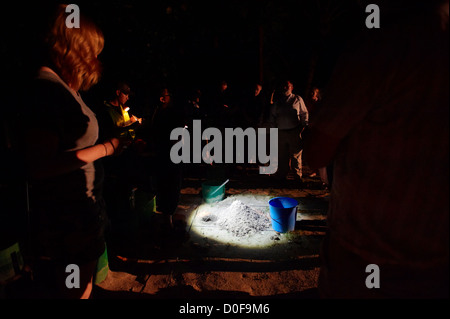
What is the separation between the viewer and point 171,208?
13.9ft

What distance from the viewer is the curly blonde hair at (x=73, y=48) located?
150 centimetres

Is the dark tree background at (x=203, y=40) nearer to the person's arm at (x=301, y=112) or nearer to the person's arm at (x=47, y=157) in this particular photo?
the person's arm at (x=47, y=157)

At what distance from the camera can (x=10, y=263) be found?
2.47 meters

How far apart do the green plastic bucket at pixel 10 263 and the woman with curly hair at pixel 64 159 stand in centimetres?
106

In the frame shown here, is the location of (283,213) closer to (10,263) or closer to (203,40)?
(10,263)

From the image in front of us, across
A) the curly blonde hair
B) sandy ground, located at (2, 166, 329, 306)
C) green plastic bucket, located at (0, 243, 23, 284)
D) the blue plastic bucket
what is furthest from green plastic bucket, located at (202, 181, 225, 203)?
the curly blonde hair

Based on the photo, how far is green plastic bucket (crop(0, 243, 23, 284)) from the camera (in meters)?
2.41

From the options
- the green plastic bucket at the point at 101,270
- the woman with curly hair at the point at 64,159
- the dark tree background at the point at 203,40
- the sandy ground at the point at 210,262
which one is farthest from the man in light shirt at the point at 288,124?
the woman with curly hair at the point at 64,159

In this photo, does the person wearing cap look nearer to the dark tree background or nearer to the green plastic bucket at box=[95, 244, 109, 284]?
the dark tree background

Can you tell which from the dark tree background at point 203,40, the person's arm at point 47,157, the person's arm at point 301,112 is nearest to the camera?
the person's arm at point 47,157

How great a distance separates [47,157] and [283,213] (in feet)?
11.5

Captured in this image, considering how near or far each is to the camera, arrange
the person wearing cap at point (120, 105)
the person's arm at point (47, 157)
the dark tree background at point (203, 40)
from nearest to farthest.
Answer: the person's arm at point (47, 157)
the person wearing cap at point (120, 105)
the dark tree background at point (203, 40)

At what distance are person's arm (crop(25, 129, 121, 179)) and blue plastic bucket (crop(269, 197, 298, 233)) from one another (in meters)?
3.26

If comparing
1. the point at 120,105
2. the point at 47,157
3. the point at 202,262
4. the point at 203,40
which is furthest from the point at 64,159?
the point at 203,40
